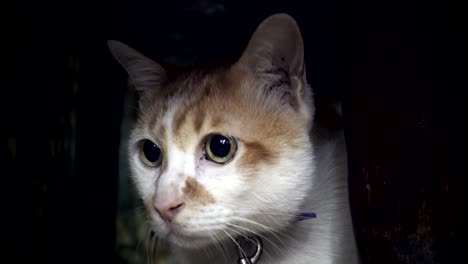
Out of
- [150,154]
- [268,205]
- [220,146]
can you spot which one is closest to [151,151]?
[150,154]

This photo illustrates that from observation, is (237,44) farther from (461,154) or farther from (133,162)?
(461,154)

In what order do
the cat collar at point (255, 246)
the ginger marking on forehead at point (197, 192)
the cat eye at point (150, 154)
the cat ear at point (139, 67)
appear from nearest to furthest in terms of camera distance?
the ginger marking on forehead at point (197, 192)
the cat collar at point (255, 246)
the cat eye at point (150, 154)
the cat ear at point (139, 67)

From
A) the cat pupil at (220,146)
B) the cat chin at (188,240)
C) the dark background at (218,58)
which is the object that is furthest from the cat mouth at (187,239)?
the dark background at (218,58)

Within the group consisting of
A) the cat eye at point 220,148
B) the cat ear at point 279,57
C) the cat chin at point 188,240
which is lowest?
the cat chin at point 188,240

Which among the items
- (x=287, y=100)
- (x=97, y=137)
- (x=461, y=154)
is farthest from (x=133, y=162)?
(x=461, y=154)

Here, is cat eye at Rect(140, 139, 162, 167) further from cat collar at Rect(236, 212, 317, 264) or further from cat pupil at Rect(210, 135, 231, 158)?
cat collar at Rect(236, 212, 317, 264)

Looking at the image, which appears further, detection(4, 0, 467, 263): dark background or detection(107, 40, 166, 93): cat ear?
detection(107, 40, 166, 93): cat ear

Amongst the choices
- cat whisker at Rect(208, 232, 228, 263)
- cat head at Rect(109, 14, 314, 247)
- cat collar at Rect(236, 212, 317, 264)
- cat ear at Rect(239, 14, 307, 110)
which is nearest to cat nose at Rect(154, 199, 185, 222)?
cat head at Rect(109, 14, 314, 247)

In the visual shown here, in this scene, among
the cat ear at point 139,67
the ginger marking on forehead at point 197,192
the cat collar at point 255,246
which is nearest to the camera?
the ginger marking on forehead at point 197,192

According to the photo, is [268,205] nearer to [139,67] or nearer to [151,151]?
[151,151]

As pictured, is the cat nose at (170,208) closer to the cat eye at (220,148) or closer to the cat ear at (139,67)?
the cat eye at (220,148)

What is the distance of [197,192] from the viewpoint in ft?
4.00

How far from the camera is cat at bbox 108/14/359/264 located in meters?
1.25

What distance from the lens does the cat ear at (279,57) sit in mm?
1285
